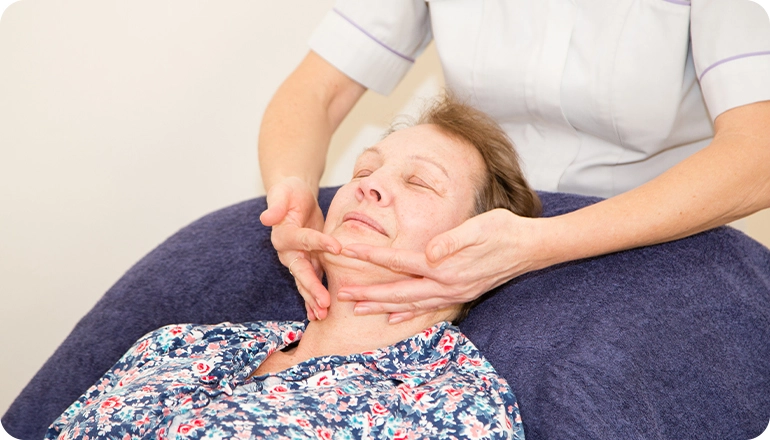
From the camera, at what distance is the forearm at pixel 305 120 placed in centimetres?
205

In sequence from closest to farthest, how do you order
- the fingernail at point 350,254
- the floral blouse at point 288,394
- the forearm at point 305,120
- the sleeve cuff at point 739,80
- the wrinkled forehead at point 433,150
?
1. the floral blouse at point 288,394
2. the fingernail at point 350,254
3. the sleeve cuff at point 739,80
4. the wrinkled forehead at point 433,150
5. the forearm at point 305,120

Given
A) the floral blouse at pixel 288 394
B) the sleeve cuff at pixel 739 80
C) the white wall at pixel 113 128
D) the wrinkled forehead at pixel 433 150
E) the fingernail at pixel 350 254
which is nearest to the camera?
the floral blouse at pixel 288 394

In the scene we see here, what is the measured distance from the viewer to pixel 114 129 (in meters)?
2.93

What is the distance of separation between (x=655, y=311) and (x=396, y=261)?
57 cm

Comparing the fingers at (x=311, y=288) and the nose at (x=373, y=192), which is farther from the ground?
the nose at (x=373, y=192)

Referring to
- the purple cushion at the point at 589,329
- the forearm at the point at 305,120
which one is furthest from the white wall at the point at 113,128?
the purple cushion at the point at 589,329

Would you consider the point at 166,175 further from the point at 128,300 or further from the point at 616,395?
the point at 616,395

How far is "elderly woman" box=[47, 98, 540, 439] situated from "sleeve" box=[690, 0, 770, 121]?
45 cm

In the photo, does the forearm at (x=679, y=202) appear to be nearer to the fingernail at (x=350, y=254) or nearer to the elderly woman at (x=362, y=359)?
the elderly woman at (x=362, y=359)

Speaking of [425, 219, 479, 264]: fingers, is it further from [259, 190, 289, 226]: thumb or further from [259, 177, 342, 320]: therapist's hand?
[259, 190, 289, 226]: thumb

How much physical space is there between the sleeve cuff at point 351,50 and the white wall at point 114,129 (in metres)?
0.91

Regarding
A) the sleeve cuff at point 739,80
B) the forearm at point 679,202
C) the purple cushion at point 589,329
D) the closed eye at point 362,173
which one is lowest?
the purple cushion at point 589,329

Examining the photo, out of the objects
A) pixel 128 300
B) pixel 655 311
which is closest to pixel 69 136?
pixel 128 300

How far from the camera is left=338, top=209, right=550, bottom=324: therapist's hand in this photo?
143 cm
